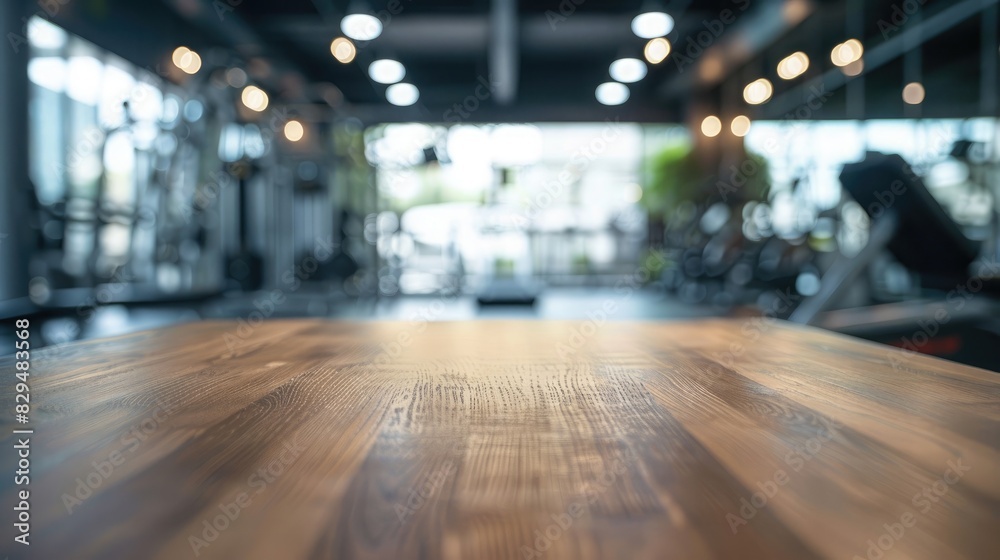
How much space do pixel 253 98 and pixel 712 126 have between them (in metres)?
5.06

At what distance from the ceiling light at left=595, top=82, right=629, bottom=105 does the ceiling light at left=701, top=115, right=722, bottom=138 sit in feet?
3.33

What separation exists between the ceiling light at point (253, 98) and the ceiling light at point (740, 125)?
5.01 meters

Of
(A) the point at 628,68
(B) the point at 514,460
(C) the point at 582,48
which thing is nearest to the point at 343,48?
(A) the point at 628,68

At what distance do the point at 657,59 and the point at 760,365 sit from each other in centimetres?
501

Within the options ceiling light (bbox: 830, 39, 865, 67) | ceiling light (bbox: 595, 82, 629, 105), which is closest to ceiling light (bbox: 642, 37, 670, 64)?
ceiling light (bbox: 830, 39, 865, 67)

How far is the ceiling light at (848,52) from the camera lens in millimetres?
4988

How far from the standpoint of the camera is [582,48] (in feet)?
22.0

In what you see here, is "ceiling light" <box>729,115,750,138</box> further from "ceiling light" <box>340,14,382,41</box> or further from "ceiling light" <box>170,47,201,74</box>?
"ceiling light" <box>170,47,201,74</box>

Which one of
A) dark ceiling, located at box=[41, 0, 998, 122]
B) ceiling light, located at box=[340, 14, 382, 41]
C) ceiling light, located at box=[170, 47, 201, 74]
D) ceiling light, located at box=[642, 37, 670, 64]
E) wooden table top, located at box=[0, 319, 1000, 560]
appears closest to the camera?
wooden table top, located at box=[0, 319, 1000, 560]

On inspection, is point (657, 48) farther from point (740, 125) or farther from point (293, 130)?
point (293, 130)

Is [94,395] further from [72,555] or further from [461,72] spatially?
[461,72]

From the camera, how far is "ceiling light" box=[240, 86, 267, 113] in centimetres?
520

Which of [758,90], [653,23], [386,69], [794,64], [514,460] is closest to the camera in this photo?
[514,460]

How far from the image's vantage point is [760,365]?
2.16 feet
